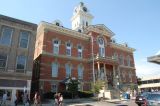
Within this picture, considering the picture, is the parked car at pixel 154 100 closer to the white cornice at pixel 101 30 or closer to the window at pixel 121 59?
the white cornice at pixel 101 30

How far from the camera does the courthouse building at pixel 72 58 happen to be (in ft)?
109

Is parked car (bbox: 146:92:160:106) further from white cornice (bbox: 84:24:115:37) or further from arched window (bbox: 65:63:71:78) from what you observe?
white cornice (bbox: 84:24:115:37)

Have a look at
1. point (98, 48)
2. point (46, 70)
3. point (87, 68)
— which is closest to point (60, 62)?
point (46, 70)

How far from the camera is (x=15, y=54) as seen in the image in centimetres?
2708

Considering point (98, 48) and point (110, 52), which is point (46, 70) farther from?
point (110, 52)

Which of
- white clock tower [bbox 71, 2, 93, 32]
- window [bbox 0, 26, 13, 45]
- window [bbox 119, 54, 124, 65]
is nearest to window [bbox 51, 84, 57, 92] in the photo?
window [bbox 0, 26, 13, 45]

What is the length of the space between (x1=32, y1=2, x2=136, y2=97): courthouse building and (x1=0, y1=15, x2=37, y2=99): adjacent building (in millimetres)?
4795

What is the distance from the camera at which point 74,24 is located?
6156 centimetres

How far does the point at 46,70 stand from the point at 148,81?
59981 millimetres

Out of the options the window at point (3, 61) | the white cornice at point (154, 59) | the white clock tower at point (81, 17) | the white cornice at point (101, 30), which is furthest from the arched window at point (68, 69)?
the white cornice at point (154, 59)

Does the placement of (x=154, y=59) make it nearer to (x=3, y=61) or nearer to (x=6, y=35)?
(x=3, y=61)

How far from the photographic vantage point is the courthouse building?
33250 mm

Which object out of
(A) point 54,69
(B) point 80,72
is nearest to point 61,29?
(A) point 54,69

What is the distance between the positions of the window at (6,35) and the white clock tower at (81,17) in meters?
32.0
